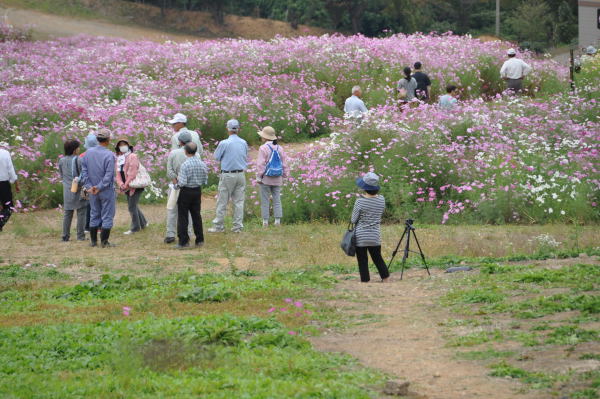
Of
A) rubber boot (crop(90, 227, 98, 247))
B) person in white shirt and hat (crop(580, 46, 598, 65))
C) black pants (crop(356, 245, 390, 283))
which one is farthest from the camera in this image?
person in white shirt and hat (crop(580, 46, 598, 65))

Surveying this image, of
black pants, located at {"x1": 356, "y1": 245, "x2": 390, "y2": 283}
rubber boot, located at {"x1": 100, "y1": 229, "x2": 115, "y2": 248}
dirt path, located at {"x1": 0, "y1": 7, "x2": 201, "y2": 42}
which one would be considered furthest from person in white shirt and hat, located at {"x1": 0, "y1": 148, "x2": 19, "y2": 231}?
dirt path, located at {"x1": 0, "y1": 7, "x2": 201, "y2": 42}

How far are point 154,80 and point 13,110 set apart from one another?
6102mm

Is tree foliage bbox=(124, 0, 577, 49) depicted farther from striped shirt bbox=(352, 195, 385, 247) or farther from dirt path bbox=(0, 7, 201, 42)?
striped shirt bbox=(352, 195, 385, 247)

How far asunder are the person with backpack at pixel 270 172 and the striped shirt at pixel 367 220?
4928mm

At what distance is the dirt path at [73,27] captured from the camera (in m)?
40.4

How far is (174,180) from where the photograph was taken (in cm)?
1523

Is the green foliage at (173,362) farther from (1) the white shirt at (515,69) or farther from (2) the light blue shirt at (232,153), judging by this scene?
(1) the white shirt at (515,69)

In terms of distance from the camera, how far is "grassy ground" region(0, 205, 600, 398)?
24.5ft

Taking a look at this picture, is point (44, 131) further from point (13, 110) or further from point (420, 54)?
point (420, 54)

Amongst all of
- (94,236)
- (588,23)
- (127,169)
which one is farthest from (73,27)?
(94,236)

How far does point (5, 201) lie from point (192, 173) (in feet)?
13.7

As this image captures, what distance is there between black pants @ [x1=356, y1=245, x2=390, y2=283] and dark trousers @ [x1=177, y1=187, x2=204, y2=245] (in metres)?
3.86

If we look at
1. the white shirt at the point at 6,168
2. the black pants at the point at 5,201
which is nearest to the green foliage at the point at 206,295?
the white shirt at the point at 6,168

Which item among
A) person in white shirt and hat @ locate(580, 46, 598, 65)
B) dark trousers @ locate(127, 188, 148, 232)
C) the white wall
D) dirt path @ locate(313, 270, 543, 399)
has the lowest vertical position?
dirt path @ locate(313, 270, 543, 399)
